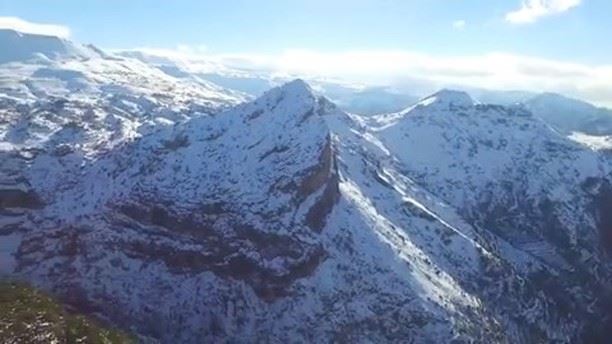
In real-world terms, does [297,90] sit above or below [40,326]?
below

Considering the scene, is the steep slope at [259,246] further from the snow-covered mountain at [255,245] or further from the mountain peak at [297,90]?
the mountain peak at [297,90]

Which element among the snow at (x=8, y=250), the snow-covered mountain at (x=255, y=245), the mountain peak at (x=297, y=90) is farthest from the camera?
the mountain peak at (x=297, y=90)

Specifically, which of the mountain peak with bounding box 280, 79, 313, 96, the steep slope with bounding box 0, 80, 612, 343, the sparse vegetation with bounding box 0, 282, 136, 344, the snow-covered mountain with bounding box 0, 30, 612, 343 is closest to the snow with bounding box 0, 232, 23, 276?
the snow-covered mountain with bounding box 0, 30, 612, 343

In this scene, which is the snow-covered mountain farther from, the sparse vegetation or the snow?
the sparse vegetation

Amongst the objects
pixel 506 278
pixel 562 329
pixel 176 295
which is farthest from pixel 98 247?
pixel 562 329

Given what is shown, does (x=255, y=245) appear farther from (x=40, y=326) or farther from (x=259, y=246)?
(x=40, y=326)

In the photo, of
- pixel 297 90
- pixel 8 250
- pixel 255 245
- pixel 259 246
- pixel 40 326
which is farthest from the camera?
pixel 297 90

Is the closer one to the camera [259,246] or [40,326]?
[40,326]

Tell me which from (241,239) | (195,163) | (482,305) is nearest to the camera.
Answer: (241,239)

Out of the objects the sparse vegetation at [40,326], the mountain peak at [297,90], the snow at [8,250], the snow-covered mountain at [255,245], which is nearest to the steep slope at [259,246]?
the snow-covered mountain at [255,245]

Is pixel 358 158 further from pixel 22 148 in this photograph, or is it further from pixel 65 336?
pixel 65 336

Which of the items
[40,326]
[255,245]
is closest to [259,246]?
[255,245]
